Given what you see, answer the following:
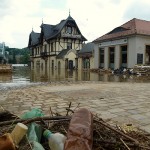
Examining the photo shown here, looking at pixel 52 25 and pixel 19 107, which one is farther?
pixel 52 25

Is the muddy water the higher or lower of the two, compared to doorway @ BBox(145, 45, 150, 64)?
lower

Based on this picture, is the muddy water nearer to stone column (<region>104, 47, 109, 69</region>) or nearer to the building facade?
stone column (<region>104, 47, 109, 69</region>)

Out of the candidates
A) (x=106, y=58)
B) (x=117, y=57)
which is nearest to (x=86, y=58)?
(x=106, y=58)

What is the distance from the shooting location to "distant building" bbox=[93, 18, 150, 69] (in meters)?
30.1

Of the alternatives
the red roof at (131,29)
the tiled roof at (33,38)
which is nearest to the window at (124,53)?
the red roof at (131,29)

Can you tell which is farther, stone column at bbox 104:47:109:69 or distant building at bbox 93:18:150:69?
stone column at bbox 104:47:109:69

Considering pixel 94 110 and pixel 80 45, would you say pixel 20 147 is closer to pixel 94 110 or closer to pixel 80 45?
pixel 94 110

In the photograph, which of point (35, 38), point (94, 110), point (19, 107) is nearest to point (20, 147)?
point (94, 110)

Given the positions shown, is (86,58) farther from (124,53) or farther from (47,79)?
(47,79)

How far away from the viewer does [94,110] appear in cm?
637

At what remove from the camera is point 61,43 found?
49906 millimetres

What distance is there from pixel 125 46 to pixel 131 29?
7.61 ft

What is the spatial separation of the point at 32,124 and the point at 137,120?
2.99m

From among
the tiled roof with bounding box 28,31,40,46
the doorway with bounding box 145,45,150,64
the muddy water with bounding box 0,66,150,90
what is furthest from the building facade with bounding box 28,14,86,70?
the muddy water with bounding box 0,66,150,90
